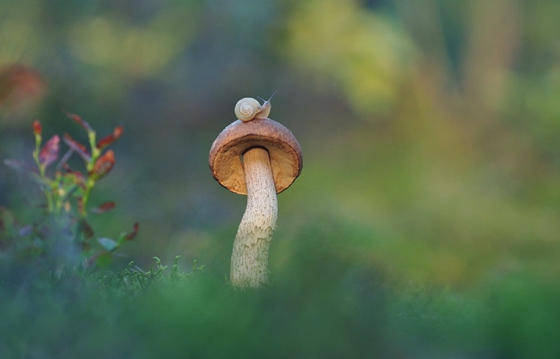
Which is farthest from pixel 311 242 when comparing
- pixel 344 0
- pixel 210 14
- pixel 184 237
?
pixel 344 0

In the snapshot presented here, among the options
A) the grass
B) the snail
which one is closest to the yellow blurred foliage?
the snail

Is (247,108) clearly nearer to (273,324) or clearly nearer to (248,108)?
(248,108)

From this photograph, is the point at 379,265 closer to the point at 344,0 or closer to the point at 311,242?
the point at 311,242

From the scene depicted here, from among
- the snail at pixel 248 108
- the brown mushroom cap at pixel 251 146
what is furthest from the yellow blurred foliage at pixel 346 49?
the snail at pixel 248 108

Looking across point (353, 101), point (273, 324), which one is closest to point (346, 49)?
point (353, 101)

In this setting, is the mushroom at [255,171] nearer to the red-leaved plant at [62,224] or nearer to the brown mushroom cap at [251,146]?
the brown mushroom cap at [251,146]

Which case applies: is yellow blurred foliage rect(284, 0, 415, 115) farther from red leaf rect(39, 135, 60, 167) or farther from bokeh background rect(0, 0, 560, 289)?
red leaf rect(39, 135, 60, 167)
